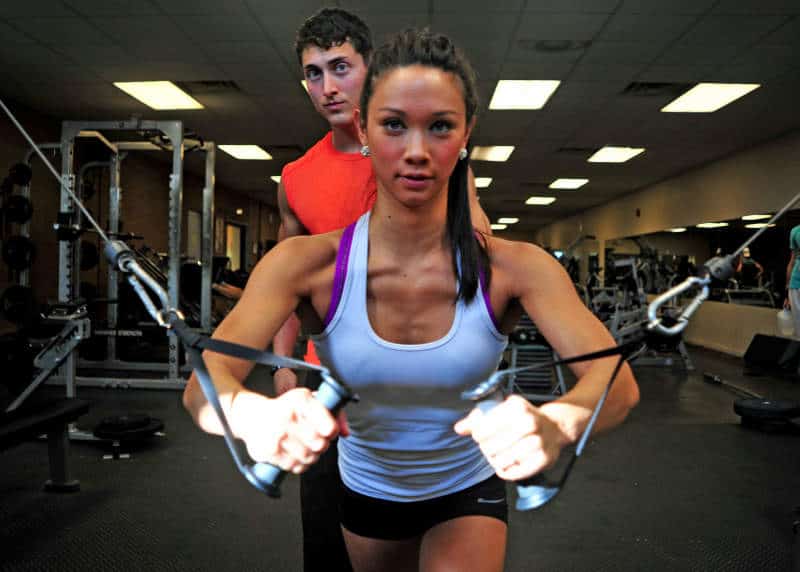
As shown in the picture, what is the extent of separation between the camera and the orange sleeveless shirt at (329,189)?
1351mm

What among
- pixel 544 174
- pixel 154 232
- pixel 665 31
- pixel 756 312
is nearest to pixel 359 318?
pixel 665 31

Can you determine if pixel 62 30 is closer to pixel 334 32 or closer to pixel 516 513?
pixel 334 32

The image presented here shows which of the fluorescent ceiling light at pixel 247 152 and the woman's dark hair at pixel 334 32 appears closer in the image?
the woman's dark hair at pixel 334 32

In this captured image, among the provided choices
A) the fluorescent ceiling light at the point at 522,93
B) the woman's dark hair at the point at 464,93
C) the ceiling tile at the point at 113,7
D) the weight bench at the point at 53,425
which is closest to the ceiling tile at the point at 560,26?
the fluorescent ceiling light at the point at 522,93

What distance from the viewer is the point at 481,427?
645 mm

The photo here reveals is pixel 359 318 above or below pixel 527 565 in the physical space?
above

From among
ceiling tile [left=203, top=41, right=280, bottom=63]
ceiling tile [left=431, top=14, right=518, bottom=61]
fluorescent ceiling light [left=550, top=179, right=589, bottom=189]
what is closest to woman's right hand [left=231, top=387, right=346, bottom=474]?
ceiling tile [left=431, top=14, right=518, bottom=61]

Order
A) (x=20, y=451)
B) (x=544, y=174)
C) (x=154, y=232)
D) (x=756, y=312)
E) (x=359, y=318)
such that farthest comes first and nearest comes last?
(x=544, y=174), (x=154, y=232), (x=756, y=312), (x=20, y=451), (x=359, y=318)

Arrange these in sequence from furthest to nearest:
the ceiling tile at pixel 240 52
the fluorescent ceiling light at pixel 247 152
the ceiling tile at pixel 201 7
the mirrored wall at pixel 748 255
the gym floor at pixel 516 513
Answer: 1. the fluorescent ceiling light at pixel 247 152
2. the mirrored wall at pixel 748 255
3. the ceiling tile at pixel 240 52
4. the ceiling tile at pixel 201 7
5. the gym floor at pixel 516 513

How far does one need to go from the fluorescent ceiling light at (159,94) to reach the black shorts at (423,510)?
5680 millimetres

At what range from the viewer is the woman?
87 cm

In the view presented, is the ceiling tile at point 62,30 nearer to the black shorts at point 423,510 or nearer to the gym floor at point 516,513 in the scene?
the gym floor at point 516,513

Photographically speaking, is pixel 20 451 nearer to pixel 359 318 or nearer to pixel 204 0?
pixel 204 0

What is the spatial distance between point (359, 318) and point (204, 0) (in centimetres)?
387
